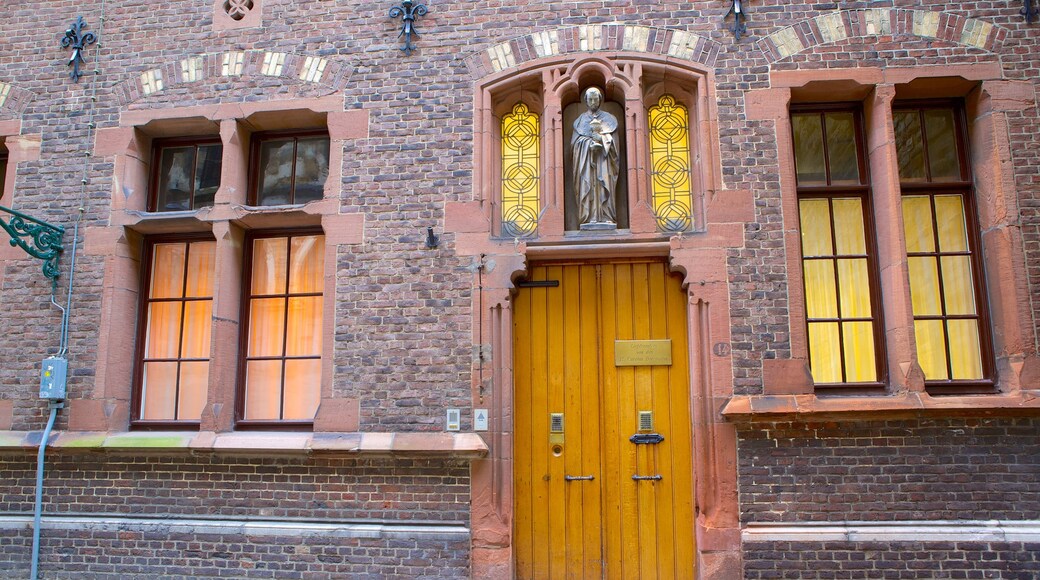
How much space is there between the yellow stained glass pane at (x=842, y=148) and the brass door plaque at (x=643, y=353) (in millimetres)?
2076

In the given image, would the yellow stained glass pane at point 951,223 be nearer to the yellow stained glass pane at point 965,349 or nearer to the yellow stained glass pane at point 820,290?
the yellow stained glass pane at point 965,349

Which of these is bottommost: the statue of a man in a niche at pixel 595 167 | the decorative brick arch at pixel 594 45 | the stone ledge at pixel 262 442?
the stone ledge at pixel 262 442

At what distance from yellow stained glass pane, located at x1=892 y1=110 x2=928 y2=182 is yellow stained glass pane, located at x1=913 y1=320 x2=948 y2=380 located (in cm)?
127

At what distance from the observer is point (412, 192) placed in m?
6.47

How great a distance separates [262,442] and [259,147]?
2.81 metres

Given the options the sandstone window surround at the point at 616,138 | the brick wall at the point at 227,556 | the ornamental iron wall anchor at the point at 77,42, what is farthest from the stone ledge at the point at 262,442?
the ornamental iron wall anchor at the point at 77,42

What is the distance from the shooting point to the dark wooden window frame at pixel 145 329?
6617 millimetres

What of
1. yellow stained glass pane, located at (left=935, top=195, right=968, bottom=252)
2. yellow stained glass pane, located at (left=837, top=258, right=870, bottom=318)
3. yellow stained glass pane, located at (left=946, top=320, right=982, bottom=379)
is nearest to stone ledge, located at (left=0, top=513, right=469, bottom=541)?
yellow stained glass pane, located at (left=837, top=258, right=870, bottom=318)

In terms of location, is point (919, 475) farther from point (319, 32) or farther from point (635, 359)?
point (319, 32)

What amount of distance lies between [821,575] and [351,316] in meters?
4.24

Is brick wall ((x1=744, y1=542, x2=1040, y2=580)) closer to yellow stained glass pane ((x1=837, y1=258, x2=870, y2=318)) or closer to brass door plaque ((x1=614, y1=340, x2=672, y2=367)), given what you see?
brass door plaque ((x1=614, y1=340, x2=672, y2=367))

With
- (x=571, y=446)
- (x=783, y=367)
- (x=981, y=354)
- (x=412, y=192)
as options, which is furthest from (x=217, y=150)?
(x=981, y=354)

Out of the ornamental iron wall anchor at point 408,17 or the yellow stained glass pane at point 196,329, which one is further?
the yellow stained glass pane at point 196,329

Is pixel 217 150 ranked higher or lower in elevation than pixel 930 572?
higher
